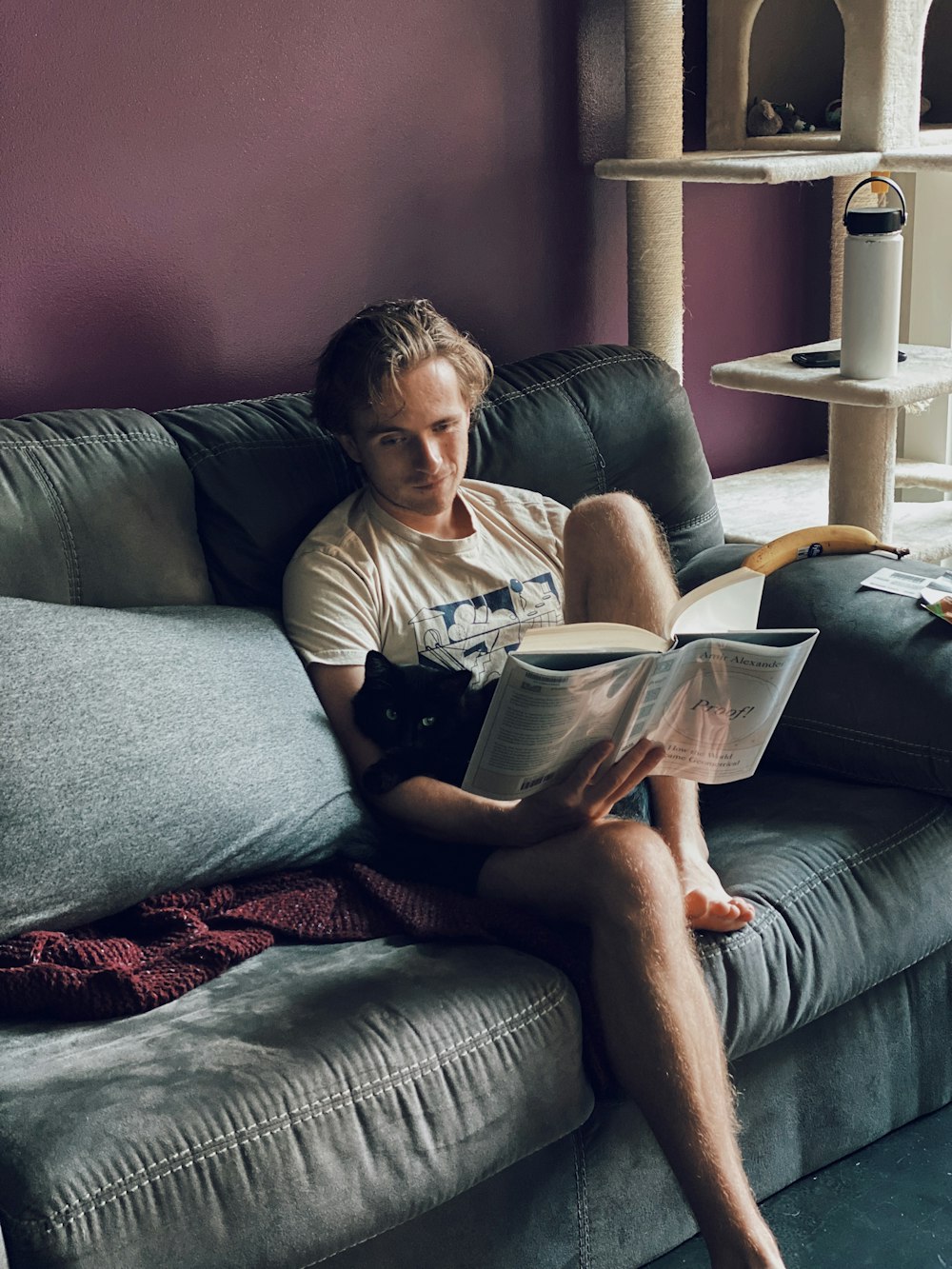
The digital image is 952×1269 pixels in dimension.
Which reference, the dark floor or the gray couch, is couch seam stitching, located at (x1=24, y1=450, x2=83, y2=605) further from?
the dark floor

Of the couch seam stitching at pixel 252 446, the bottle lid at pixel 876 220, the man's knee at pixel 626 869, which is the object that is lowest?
the man's knee at pixel 626 869

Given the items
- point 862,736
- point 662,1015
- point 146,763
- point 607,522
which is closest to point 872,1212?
point 662,1015

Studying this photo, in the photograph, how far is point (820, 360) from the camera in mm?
2492

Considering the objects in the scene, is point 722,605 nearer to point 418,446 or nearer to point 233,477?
point 418,446

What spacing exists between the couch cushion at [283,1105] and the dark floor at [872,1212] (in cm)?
39

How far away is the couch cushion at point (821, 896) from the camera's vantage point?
1607mm

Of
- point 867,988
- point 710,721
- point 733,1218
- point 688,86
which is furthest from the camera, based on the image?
point 688,86

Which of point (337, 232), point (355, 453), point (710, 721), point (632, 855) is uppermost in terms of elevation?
point (337, 232)

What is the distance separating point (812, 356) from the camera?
2.50m

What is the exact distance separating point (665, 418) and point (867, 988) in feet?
3.35

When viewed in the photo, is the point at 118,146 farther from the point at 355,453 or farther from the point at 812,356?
the point at 812,356

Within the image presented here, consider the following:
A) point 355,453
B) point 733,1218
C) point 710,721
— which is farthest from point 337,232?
point 733,1218

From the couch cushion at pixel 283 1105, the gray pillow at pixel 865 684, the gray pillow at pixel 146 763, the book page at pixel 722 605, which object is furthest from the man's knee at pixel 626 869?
the gray pillow at pixel 865 684

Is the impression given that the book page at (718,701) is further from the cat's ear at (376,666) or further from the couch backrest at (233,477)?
the couch backrest at (233,477)
